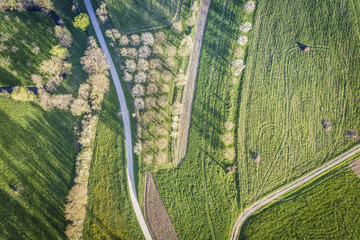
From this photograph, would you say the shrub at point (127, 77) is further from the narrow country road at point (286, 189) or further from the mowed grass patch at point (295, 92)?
the narrow country road at point (286, 189)

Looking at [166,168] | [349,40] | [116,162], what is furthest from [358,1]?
[116,162]

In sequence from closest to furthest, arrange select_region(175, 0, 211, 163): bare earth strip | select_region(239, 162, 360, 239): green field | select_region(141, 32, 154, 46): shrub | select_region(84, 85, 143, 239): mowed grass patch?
select_region(239, 162, 360, 239): green field < select_region(84, 85, 143, 239): mowed grass patch < select_region(175, 0, 211, 163): bare earth strip < select_region(141, 32, 154, 46): shrub

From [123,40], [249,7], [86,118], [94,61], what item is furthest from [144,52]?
[249,7]

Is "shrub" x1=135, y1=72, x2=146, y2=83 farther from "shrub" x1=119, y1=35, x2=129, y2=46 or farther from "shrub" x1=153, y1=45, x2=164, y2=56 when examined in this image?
"shrub" x1=119, y1=35, x2=129, y2=46

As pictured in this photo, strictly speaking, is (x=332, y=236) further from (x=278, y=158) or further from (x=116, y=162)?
(x=116, y=162)

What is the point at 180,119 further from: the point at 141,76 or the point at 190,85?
the point at 141,76

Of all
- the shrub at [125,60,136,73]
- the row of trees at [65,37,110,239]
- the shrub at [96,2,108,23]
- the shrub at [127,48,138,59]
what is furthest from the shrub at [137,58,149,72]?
the shrub at [96,2,108,23]

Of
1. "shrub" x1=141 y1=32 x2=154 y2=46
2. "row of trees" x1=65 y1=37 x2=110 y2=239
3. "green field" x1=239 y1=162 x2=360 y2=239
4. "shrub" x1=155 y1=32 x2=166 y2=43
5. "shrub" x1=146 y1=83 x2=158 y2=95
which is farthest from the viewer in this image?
"shrub" x1=155 y1=32 x2=166 y2=43
